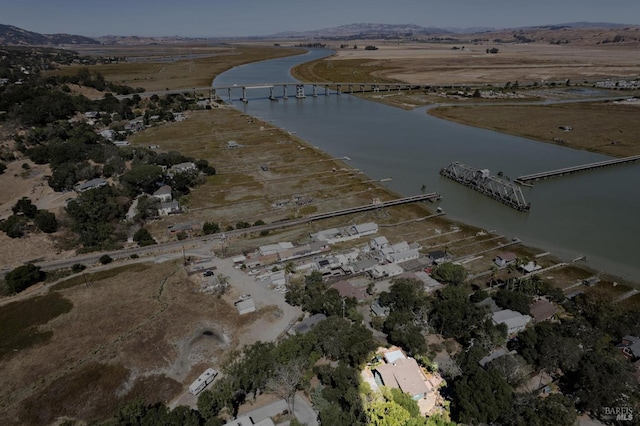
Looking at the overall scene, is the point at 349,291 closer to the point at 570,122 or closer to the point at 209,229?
the point at 209,229

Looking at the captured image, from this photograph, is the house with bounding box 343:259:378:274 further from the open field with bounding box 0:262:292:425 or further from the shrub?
the shrub

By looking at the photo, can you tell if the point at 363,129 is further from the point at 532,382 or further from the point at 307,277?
the point at 532,382

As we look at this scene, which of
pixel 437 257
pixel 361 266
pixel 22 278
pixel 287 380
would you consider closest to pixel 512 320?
pixel 437 257

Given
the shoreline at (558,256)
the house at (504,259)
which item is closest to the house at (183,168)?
the shoreline at (558,256)

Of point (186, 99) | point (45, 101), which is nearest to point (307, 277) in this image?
point (45, 101)

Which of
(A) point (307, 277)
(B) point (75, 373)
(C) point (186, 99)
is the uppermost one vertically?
(C) point (186, 99)

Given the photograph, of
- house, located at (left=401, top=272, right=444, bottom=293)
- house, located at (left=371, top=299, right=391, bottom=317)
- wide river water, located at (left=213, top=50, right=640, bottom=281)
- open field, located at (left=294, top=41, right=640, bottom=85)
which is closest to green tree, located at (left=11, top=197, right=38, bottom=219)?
house, located at (left=371, top=299, right=391, bottom=317)
